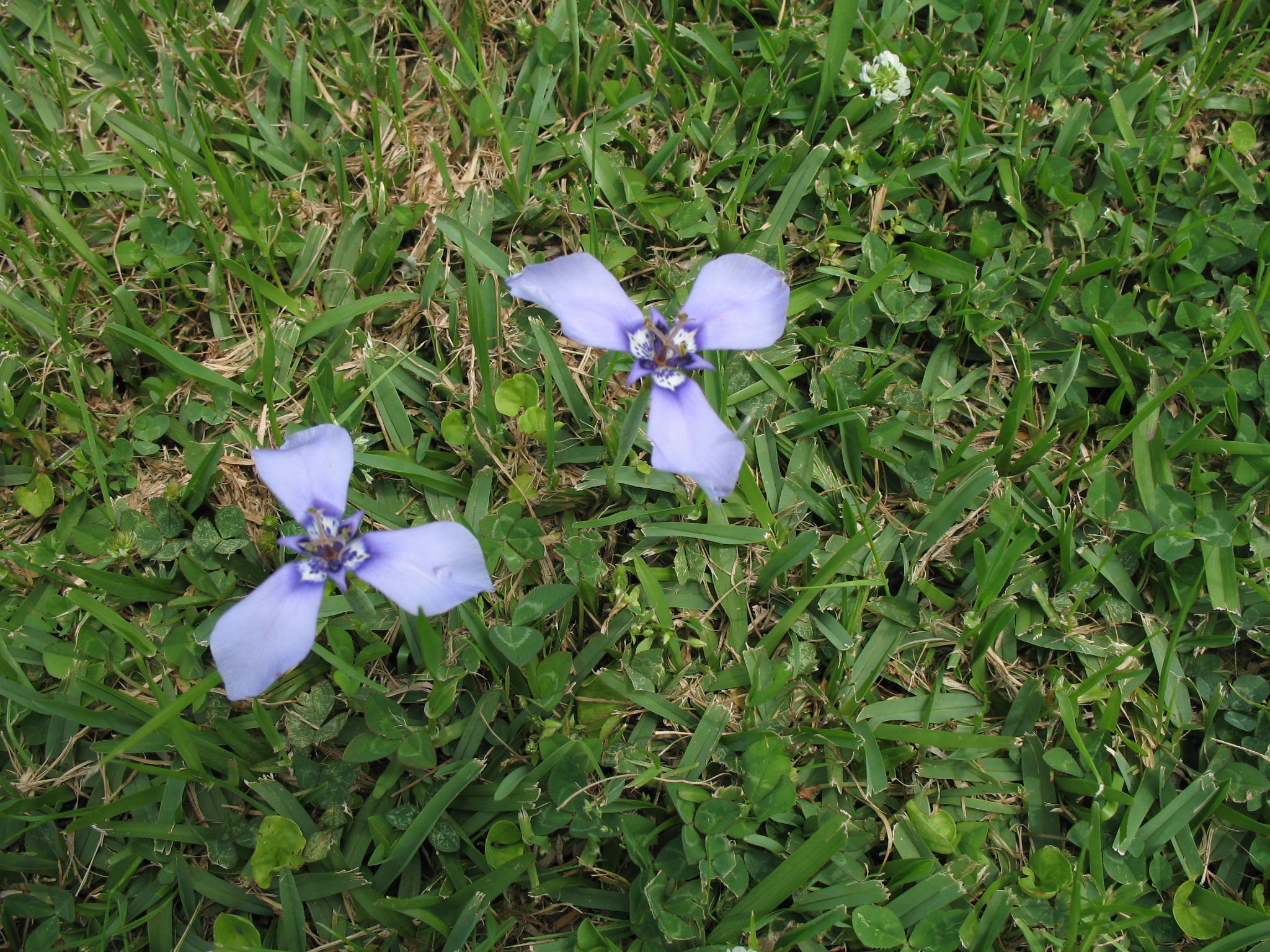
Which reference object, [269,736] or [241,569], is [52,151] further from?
[269,736]

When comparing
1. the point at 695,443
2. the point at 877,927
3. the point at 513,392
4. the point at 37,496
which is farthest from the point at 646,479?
the point at 37,496

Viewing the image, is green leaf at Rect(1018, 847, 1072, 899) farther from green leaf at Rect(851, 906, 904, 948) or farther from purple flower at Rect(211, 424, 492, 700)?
purple flower at Rect(211, 424, 492, 700)

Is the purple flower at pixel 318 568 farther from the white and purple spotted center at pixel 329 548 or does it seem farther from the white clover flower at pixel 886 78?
the white clover flower at pixel 886 78

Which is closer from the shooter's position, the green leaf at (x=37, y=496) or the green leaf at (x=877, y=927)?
the green leaf at (x=877, y=927)

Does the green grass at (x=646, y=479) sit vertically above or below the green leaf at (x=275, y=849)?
above

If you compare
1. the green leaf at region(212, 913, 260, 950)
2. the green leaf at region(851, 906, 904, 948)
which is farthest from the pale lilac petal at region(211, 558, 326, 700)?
the green leaf at region(851, 906, 904, 948)

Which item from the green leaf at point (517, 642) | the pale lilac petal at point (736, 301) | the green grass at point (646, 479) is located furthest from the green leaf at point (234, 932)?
the pale lilac petal at point (736, 301)
